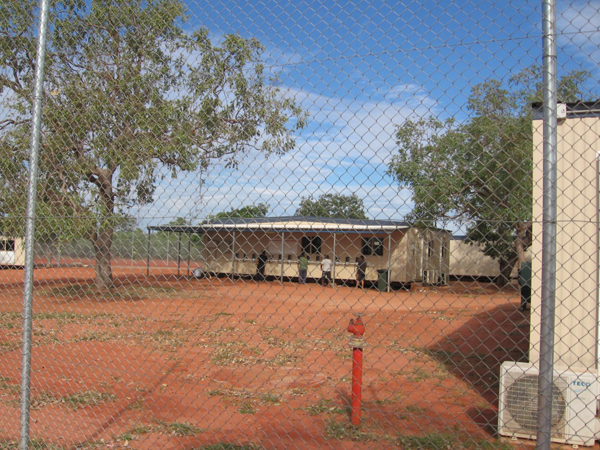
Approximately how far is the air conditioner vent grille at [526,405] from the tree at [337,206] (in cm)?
241

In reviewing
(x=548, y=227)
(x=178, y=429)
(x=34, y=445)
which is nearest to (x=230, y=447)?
(x=178, y=429)

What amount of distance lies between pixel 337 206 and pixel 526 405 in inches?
103

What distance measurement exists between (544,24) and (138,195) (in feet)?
9.35

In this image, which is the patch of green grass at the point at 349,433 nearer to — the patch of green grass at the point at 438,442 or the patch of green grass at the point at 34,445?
the patch of green grass at the point at 438,442

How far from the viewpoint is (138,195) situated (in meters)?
3.85

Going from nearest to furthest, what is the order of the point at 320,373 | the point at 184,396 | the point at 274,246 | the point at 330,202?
the point at 330,202 < the point at 184,396 < the point at 320,373 < the point at 274,246

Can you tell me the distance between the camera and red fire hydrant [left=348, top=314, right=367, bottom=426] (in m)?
4.73

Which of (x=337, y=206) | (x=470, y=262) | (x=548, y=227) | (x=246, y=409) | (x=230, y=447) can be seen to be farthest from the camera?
(x=470, y=262)

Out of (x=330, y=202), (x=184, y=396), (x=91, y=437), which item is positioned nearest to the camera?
(x=330, y=202)

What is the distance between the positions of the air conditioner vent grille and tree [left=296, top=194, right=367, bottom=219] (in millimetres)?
2412

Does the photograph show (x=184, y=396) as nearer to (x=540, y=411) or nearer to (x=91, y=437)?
(x=91, y=437)

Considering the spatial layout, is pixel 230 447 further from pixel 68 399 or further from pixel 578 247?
pixel 578 247

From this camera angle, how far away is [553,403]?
4070 millimetres

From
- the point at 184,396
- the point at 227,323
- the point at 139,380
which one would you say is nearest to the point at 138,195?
the point at 184,396
